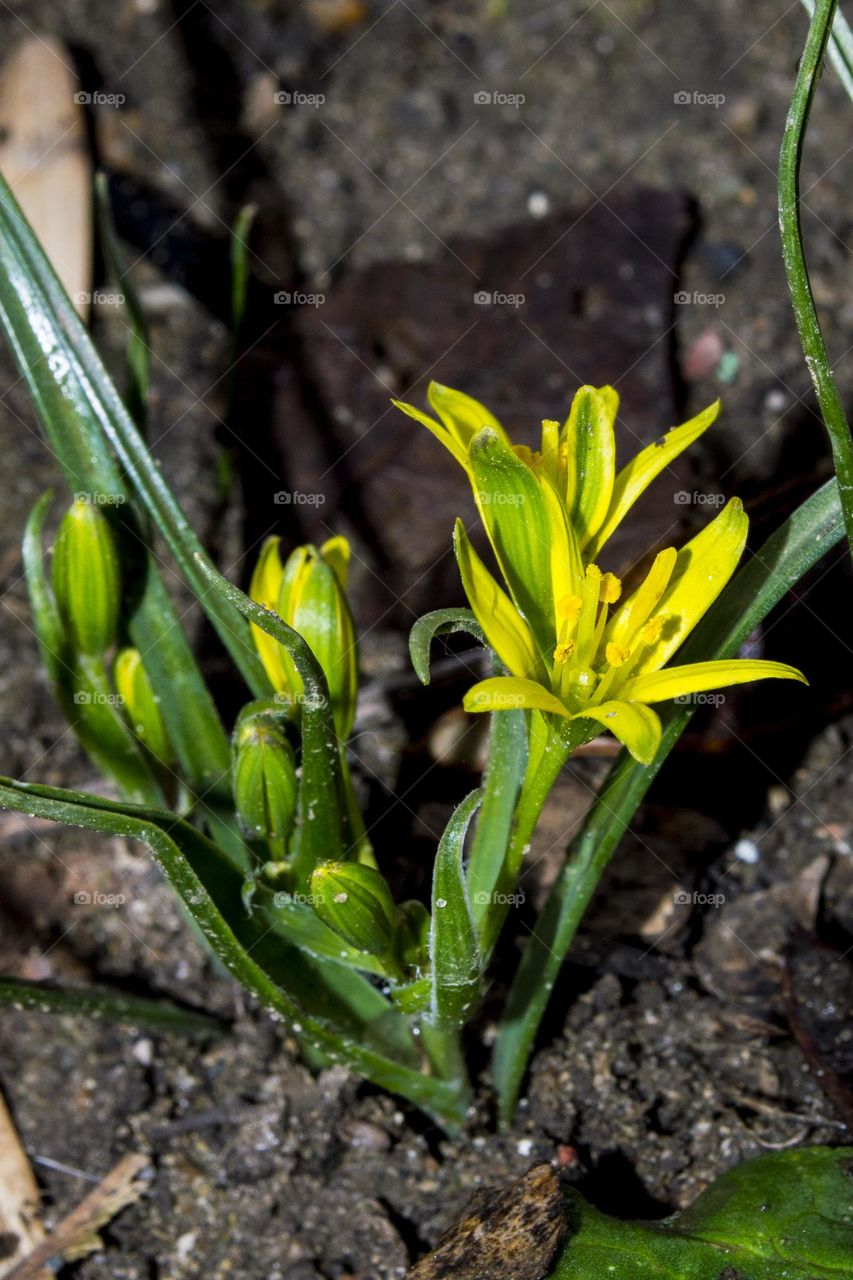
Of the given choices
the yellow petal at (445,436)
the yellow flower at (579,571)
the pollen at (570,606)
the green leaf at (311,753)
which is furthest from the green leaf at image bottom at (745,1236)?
the yellow petal at (445,436)

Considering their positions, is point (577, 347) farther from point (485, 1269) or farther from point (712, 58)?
point (485, 1269)

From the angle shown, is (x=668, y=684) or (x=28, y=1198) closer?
(x=668, y=684)

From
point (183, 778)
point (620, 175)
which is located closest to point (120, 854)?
point (183, 778)

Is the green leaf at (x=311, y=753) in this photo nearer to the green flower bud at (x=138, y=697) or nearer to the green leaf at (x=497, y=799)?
the green leaf at (x=497, y=799)

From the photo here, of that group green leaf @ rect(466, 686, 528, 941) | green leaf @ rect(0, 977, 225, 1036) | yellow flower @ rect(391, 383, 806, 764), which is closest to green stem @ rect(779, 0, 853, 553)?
yellow flower @ rect(391, 383, 806, 764)

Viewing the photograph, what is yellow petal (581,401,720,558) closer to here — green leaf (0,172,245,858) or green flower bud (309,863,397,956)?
green flower bud (309,863,397,956)

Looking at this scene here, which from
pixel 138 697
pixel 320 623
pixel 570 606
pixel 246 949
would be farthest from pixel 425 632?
pixel 138 697
